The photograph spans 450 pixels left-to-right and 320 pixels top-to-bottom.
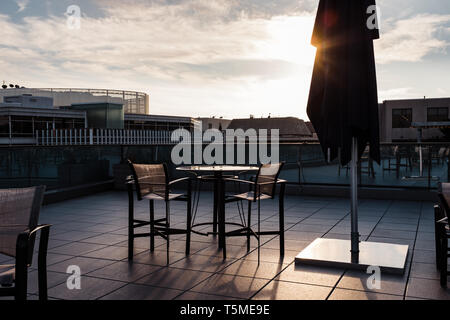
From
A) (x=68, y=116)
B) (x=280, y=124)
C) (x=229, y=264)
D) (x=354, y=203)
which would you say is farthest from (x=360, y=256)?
(x=280, y=124)

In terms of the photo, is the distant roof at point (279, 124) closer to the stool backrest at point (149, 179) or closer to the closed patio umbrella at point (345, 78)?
the stool backrest at point (149, 179)

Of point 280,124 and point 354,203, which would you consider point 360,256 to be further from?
point 280,124

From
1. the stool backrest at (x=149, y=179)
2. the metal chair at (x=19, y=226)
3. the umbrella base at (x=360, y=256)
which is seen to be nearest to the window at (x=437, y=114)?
the umbrella base at (x=360, y=256)

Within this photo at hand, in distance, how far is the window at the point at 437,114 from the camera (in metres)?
50.4

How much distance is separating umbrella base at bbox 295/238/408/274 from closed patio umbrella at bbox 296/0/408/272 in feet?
0.13

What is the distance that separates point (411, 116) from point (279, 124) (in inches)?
715

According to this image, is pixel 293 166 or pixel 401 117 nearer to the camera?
pixel 293 166

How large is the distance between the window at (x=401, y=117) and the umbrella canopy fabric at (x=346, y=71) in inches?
2003

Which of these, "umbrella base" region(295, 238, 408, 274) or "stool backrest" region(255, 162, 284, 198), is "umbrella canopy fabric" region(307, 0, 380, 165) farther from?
"umbrella base" region(295, 238, 408, 274)

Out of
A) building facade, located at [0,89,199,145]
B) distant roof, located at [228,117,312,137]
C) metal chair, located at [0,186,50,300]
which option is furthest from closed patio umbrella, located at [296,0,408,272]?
distant roof, located at [228,117,312,137]

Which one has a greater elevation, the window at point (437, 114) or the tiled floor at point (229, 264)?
the window at point (437, 114)

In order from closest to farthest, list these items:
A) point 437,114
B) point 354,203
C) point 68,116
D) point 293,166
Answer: point 354,203 < point 293,166 < point 68,116 < point 437,114

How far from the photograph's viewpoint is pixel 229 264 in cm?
416
